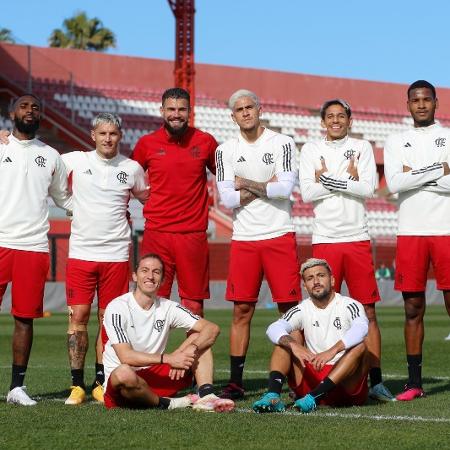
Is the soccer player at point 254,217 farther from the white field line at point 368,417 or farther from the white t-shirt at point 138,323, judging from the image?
the white field line at point 368,417

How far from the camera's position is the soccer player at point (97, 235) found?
874 cm

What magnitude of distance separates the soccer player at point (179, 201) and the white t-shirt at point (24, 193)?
0.91 meters

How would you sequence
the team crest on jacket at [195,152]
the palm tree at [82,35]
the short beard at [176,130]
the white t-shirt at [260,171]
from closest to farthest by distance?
the white t-shirt at [260,171] < the short beard at [176,130] < the team crest on jacket at [195,152] < the palm tree at [82,35]

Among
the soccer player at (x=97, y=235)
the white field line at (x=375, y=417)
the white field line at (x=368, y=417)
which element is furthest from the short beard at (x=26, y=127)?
the white field line at (x=375, y=417)

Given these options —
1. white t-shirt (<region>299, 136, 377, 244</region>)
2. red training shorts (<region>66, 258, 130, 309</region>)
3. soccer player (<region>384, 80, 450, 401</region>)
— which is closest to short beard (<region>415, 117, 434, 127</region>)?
soccer player (<region>384, 80, 450, 401</region>)

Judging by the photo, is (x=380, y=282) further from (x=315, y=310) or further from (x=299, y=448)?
(x=299, y=448)

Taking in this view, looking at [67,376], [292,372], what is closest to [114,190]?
[292,372]

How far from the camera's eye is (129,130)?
1518 inches

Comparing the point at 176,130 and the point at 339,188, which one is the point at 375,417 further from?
the point at 176,130

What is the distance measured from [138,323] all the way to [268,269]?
131cm

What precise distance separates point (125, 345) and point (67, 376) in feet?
10.2

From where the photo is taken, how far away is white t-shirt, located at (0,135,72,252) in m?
8.41

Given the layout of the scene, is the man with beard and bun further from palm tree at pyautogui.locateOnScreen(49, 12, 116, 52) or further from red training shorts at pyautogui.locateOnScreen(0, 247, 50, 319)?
palm tree at pyautogui.locateOnScreen(49, 12, 116, 52)

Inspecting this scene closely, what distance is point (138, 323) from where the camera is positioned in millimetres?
8016
